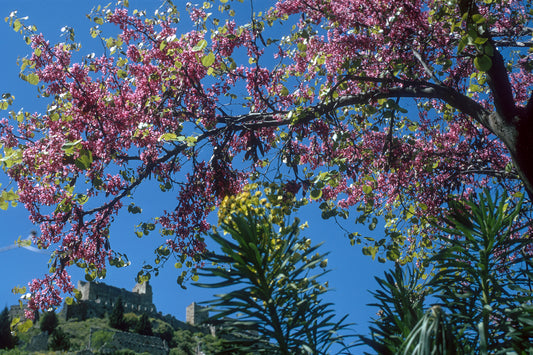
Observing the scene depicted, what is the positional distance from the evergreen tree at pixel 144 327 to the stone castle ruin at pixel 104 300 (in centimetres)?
609

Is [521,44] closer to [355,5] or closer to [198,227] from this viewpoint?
[355,5]

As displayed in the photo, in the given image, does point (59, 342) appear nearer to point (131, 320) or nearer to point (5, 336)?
point (5, 336)

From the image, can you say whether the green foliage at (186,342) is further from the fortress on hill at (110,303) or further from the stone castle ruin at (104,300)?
the stone castle ruin at (104,300)

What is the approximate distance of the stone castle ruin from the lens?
6538 centimetres

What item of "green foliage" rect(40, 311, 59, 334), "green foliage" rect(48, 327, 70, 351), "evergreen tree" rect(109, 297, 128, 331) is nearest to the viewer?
"green foliage" rect(48, 327, 70, 351)

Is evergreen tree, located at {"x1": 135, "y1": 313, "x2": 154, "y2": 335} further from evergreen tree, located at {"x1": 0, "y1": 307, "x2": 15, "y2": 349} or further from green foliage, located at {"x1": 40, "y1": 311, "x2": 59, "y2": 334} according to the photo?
evergreen tree, located at {"x1": 0, "y1": 307, "x2": 15, "y2": 349}

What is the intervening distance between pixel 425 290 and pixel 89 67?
20.4 feet

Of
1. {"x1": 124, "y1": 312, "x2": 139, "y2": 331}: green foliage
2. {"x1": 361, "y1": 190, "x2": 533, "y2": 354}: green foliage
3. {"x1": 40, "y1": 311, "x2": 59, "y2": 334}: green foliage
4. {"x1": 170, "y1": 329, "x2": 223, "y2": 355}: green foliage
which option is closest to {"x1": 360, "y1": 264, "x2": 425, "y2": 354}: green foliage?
{"x1": 361, "y1": 190, "x2": 533, "y2": 354}: green foliage

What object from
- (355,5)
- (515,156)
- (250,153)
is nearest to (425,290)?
(515,156)

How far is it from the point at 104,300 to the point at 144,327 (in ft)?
39.3

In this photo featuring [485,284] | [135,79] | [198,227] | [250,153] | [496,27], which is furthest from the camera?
[496,27]

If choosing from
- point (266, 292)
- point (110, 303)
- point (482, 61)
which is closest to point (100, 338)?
point (110, 303)

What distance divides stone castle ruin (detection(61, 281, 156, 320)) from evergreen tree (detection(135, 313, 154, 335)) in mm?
6094

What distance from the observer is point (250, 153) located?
595 centimetres
